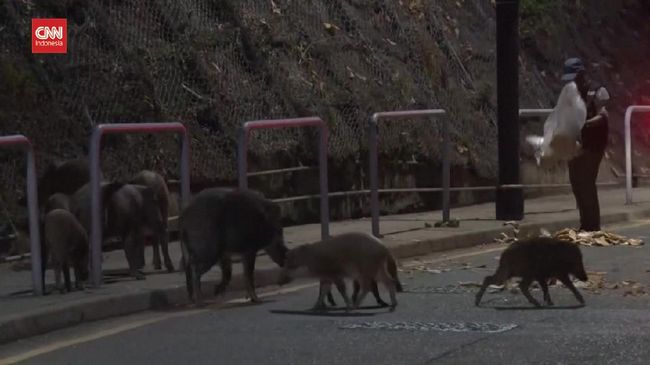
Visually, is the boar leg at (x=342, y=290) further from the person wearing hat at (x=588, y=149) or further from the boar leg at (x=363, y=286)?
the person wearing hat at (x=588, y=149)

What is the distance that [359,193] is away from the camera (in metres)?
16.4

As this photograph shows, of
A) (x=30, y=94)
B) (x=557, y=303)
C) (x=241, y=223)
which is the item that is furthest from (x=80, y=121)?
(x=557, y=303)

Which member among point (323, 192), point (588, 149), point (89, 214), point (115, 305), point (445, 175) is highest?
point (588, 149)

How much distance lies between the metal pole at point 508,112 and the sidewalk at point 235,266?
23cm

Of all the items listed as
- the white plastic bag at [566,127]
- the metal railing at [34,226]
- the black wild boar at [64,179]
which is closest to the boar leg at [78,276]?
the metal railing at [34,226]

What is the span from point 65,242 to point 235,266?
2042mm

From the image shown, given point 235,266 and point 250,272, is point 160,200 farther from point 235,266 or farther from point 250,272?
point 250,272

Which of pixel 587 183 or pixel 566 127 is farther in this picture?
pixel 587 183

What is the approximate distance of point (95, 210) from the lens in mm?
11562

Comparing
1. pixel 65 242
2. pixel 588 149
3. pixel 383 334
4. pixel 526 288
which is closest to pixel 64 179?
pixel 65 242

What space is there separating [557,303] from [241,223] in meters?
2.31

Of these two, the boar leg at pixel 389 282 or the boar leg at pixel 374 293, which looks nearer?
the boar leg at pixel 389 282

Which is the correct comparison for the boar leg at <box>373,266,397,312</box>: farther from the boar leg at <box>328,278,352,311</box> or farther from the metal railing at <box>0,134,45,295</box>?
the metal railing at <box>0,134,45,295</box>

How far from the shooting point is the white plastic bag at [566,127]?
602 inches
